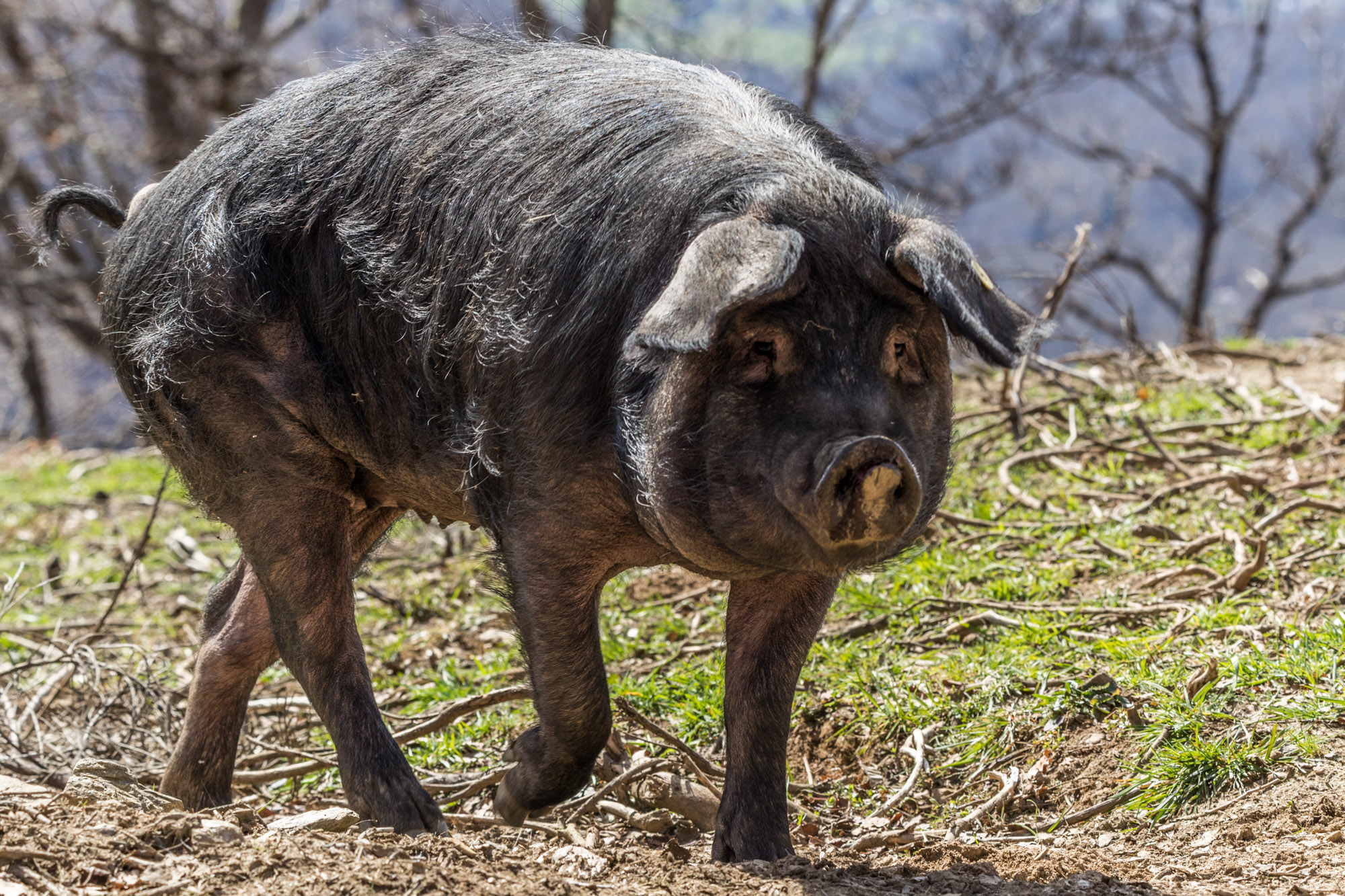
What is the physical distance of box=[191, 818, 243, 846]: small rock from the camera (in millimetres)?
2938

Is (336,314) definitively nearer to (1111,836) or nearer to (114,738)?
(114,738)

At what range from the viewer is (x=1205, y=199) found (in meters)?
16.8

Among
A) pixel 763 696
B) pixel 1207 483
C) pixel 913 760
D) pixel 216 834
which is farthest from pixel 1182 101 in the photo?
pixel 216 834

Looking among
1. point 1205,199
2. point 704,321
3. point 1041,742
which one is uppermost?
point 1205,199

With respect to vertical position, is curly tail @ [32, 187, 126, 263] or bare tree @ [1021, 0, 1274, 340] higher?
bare tree @ [1021, 0, 1274, 340]

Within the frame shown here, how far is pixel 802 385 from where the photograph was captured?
2.87 metres

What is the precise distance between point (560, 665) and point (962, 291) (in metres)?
1.38

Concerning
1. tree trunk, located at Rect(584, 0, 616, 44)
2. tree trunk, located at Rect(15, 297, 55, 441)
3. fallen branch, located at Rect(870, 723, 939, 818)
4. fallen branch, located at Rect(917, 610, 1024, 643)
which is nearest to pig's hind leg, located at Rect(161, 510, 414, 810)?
fallen branch, located at Rect(870, 723, 939, 818)

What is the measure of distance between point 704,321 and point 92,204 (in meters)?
2.83

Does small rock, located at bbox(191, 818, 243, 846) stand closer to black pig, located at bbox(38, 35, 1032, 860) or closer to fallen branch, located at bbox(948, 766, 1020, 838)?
black pig, located at bbox(38, 35, 1032, 860)

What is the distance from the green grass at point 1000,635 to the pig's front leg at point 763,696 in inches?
26.6

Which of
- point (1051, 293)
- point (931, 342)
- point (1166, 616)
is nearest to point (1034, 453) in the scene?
point (1051, 293)

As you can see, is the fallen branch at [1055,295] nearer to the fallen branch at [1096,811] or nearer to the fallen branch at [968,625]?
the fallen branch at [968,625]

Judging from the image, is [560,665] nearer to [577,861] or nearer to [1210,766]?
[577,861]
